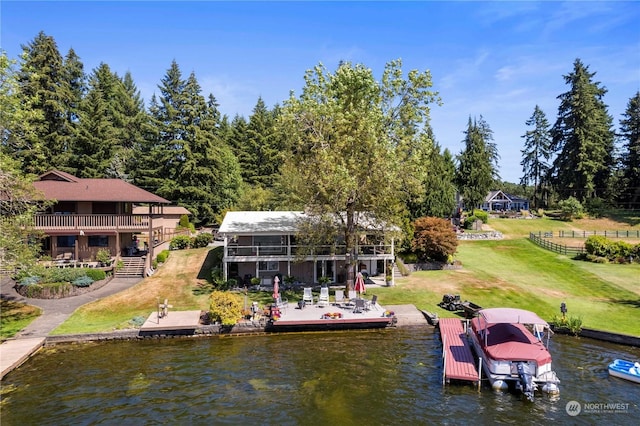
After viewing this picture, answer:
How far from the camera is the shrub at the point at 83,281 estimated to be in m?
29.3

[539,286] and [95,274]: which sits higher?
[95,274]

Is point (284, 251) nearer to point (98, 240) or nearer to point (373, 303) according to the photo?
point (373, 303)

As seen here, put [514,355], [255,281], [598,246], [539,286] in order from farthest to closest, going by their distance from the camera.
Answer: [598,246] < [539,286] < [255,281] < [514,355]

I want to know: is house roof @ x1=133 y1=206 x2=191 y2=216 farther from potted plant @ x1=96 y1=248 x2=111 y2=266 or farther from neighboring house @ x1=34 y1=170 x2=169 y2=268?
potted plant @ x1=96 y1=248 x2=111 y2=266

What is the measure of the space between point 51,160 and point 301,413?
54695 mm

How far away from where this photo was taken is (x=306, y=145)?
3038 centimetres

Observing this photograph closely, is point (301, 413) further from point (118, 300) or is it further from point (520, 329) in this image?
point (118, 300)

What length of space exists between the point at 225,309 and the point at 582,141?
6487cm

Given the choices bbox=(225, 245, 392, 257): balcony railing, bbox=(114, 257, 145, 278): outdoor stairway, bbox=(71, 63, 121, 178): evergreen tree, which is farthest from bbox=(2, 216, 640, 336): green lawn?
bbox=(71, 63, 121, 178): evergreen tree

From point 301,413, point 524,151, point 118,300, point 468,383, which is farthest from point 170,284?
point 524,151

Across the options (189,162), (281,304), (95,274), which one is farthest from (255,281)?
(189,162)

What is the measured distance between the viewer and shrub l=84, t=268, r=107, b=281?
101 ft

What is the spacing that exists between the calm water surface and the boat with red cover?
2.05 feet

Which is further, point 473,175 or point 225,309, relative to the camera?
point 473,175
